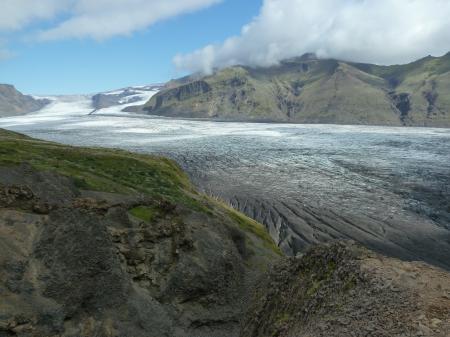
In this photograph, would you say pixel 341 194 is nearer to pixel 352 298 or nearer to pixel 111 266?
pixel 111 266

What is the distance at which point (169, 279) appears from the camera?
133 ft

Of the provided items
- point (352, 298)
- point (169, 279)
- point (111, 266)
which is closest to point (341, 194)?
point (169, 279)

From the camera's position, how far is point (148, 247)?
137 ft

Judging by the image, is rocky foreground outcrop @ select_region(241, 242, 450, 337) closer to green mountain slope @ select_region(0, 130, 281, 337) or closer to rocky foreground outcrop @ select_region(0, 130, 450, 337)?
rocky foreground outcrop @ select_region(0, 130, 450, 337)

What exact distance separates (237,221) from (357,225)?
31758 mm

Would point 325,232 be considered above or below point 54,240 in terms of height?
below

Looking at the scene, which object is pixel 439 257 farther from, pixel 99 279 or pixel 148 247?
pixel 99 279

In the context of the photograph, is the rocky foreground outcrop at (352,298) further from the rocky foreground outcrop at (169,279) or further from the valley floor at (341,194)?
the valley floor at (341,194)

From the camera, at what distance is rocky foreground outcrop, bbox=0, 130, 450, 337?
51.7 feet

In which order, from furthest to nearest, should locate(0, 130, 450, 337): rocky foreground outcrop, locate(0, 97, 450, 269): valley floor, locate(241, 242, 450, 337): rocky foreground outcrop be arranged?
locate(0, 97, 450, 269): valley floor < locate(0, 130, 450, 337): rocky foreground outcrop < locate(241, 242, 450, 337): rocky foreground outcrop

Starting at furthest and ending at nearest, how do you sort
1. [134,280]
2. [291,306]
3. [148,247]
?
1. [148,247]
2. [134,280]
3. [291,306]

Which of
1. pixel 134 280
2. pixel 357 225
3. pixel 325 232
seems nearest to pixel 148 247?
pixel 134 280

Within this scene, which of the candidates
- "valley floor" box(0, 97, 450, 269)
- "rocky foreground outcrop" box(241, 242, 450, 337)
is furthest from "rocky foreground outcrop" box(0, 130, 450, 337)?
"valley floor" box(0, 97, 450, 269)

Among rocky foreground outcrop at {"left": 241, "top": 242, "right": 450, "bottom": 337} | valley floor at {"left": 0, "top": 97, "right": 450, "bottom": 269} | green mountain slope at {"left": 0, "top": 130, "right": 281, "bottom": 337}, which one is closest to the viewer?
rocky foreground outcrop at {"left": 241, "top": 242, "right": 450, "bottom": 337}
